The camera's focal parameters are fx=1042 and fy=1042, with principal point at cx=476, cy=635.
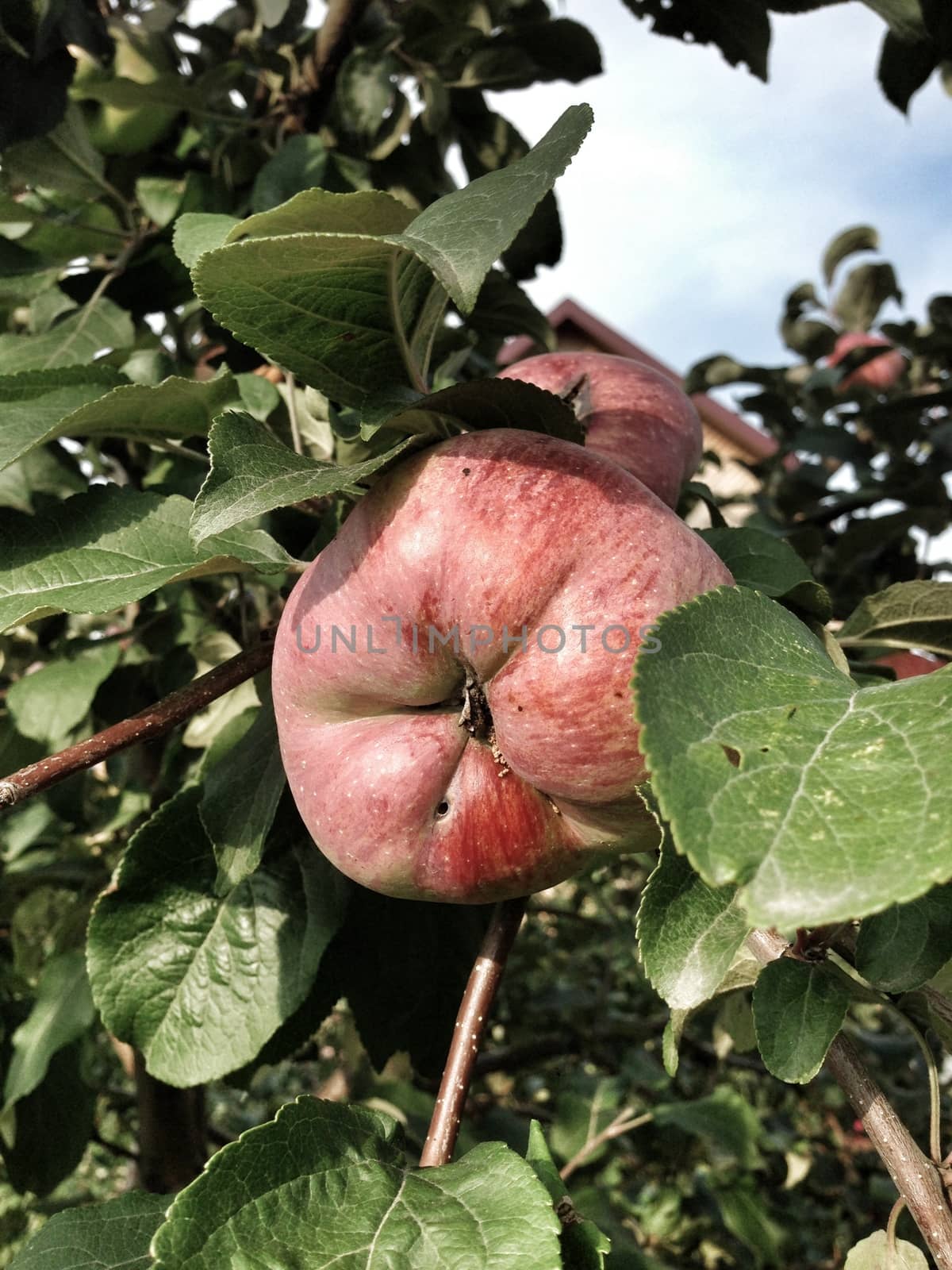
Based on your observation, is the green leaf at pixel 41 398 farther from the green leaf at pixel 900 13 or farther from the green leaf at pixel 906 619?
the green leaf at pixel 900 13

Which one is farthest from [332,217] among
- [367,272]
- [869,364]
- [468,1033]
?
[869,364]

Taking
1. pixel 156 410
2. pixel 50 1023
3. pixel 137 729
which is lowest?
pixel 50 1023

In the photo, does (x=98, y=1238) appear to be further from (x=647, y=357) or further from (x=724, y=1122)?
(x=647, y=357)

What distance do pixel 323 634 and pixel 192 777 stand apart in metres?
0.47

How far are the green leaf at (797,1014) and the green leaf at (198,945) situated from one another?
1.35ft

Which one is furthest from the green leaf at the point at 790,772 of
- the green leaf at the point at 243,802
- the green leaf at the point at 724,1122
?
the green leaf at the point at 724,1122

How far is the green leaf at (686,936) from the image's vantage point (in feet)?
1.94

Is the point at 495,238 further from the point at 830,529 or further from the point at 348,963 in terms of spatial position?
the point at 830,529

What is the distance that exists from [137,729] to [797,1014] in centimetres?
49

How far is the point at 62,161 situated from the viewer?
136cm

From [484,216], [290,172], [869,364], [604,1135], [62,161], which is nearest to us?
[484,216]

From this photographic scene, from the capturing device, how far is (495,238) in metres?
0.56

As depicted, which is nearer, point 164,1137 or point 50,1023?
point 50,1023

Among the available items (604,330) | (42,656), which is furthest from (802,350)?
(604,330)
